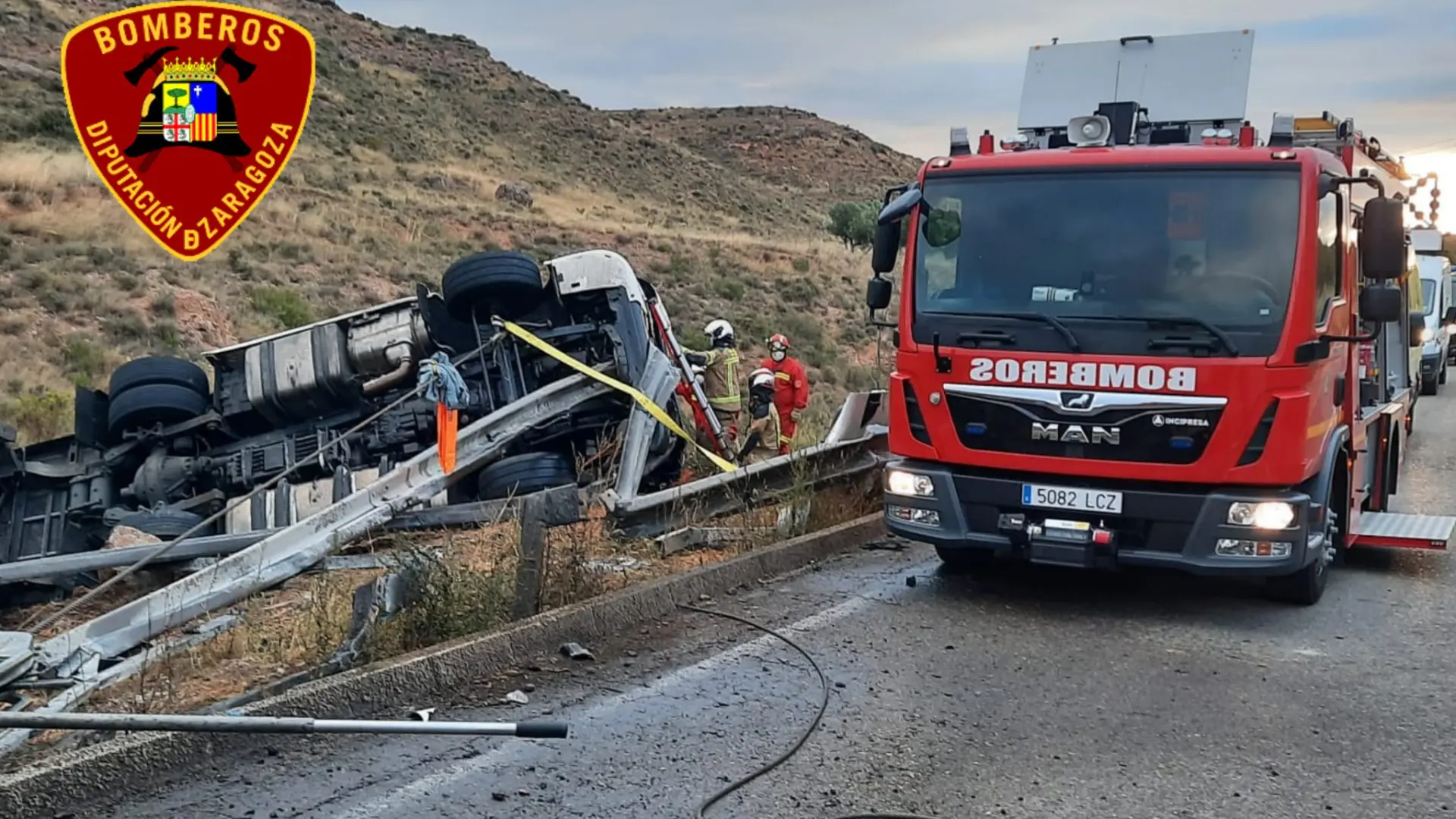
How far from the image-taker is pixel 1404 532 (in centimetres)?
790

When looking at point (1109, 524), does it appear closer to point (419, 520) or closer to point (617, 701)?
point (617, 701)

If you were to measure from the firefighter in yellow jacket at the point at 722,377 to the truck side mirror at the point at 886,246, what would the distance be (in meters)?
4.54

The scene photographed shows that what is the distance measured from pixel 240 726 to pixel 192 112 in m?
12.8

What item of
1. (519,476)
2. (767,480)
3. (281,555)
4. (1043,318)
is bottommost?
(281,555)

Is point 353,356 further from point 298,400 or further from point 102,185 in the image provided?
point 102,185

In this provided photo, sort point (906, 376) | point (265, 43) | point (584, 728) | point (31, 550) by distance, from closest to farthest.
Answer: point (584, 728)
point (906, 376)
point (31, 550)
point (265, 43)

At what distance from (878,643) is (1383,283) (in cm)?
370

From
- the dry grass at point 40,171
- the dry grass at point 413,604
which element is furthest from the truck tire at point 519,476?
the dry grass at point 40,171

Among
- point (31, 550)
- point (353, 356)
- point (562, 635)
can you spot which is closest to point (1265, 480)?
point (562, 635)

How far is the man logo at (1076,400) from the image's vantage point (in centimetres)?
627

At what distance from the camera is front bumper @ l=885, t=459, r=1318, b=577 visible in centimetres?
617

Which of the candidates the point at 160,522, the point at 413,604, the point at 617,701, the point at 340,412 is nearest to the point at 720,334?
the point at 340,412

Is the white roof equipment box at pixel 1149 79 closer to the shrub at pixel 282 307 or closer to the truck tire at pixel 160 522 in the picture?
the truck tire at pixel 160 522

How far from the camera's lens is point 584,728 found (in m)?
4.84
